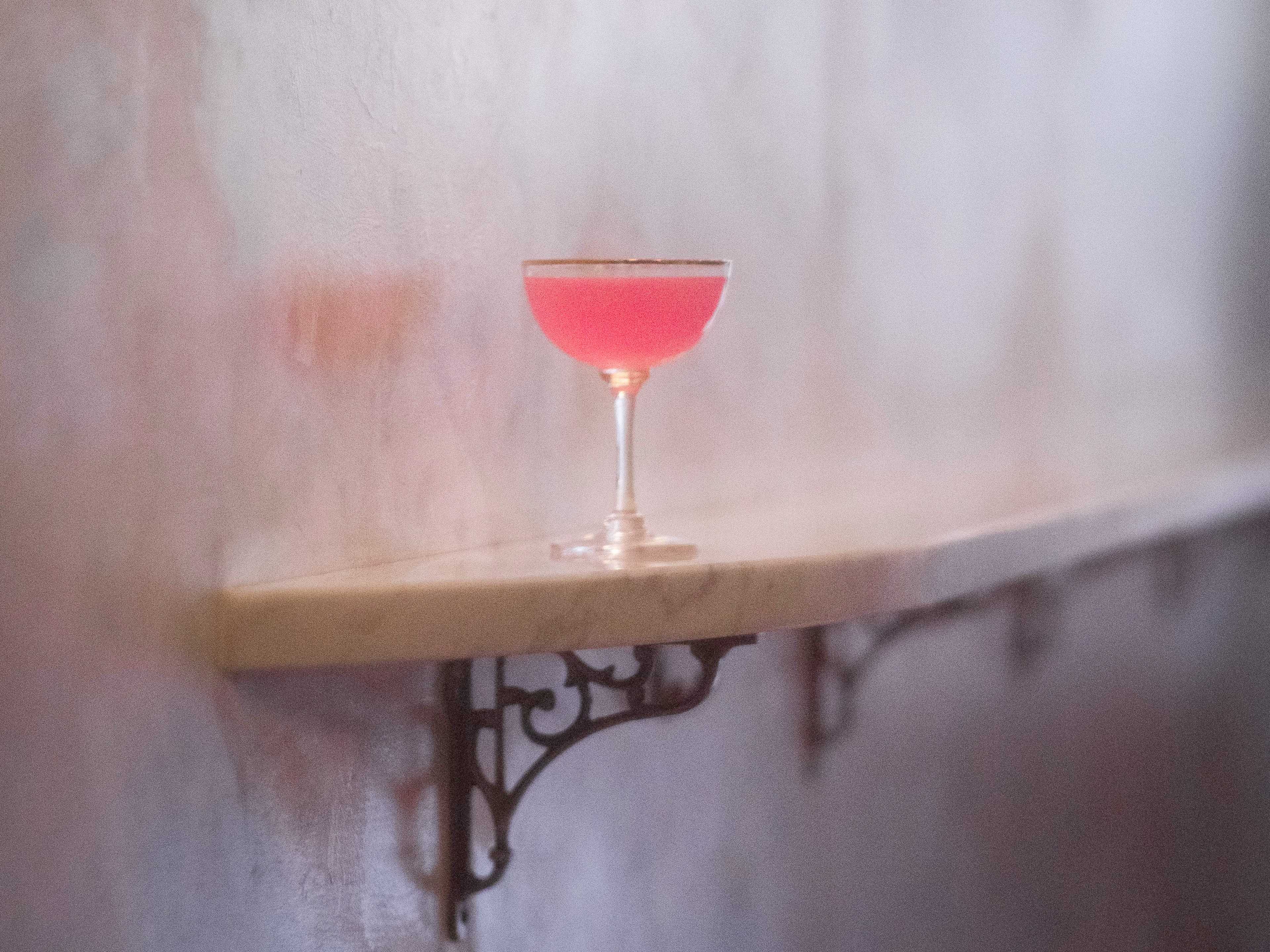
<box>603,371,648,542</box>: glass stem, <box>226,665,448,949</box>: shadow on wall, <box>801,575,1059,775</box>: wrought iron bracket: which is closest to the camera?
<box>226,665,448,949</box>: shadow on wall

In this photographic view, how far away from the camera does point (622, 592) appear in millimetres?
847

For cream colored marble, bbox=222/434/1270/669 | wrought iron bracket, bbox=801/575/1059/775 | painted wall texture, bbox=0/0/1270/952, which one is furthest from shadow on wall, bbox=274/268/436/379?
wrought iron bracket, bbox=801/575/1059/775

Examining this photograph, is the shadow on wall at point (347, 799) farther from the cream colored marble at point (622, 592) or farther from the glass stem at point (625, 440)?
the glass stem at point (625, 440)

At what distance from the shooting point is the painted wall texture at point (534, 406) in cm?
71

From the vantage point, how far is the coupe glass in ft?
3.08

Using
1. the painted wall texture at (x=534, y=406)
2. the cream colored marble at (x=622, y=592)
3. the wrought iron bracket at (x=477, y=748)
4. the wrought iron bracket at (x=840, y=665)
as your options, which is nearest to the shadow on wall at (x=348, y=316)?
the painted wall texture at (x=534, y=406)

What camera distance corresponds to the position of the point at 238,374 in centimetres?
81

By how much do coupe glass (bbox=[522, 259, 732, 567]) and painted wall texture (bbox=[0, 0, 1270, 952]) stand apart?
0.33ft

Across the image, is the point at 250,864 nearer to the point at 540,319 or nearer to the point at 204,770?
the point at 204,770

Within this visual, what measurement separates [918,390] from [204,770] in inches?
52.9

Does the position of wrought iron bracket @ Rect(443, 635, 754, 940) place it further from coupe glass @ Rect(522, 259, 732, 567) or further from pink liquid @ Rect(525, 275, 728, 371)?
pink liquid @ Rect(525, 275, 728, 371)

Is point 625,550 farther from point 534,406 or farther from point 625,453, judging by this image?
point 534,406

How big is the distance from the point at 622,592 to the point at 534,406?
1.09 ft

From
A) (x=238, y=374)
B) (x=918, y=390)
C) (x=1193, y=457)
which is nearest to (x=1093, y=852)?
(x=1193, y=457)
